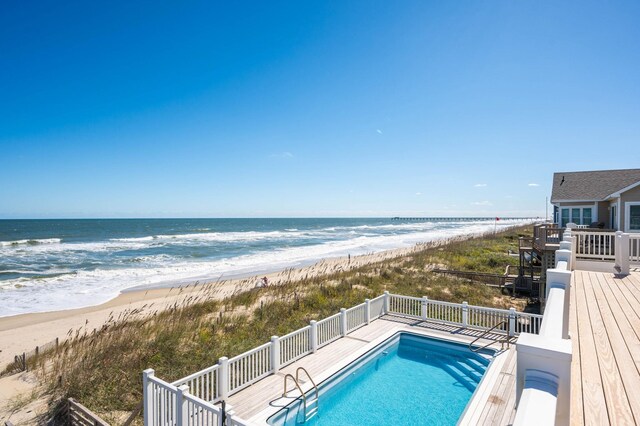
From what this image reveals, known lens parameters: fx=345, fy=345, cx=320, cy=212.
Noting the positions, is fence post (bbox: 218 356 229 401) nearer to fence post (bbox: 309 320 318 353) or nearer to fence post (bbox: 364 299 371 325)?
fence post (bbox: 309 320 318 353)

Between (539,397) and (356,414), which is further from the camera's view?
(356,414)

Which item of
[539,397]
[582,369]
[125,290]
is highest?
[539,397]

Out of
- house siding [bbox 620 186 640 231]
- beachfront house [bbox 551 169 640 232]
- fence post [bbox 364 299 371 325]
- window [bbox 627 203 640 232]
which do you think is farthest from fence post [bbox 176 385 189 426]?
beachfront house [bbox 551 169 640 232]

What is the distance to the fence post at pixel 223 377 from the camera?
25.0 ft

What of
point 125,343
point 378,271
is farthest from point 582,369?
point 378,271

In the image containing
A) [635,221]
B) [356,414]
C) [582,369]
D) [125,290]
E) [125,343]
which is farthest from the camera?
Answer: [125,290]

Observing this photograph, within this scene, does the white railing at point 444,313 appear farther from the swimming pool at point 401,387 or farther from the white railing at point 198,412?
the white railing at point 198,412

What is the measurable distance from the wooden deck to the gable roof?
17.3 meters

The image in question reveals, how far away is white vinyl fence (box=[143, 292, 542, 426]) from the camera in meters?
5.73

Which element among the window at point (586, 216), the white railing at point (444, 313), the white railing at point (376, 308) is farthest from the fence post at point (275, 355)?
the window at point (586, 216)

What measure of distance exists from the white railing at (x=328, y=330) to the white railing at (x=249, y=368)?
2243mm

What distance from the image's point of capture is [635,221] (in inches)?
610

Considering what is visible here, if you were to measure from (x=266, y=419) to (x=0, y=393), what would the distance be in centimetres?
652

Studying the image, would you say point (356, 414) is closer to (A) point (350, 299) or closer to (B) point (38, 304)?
(A) point (350, 299)
